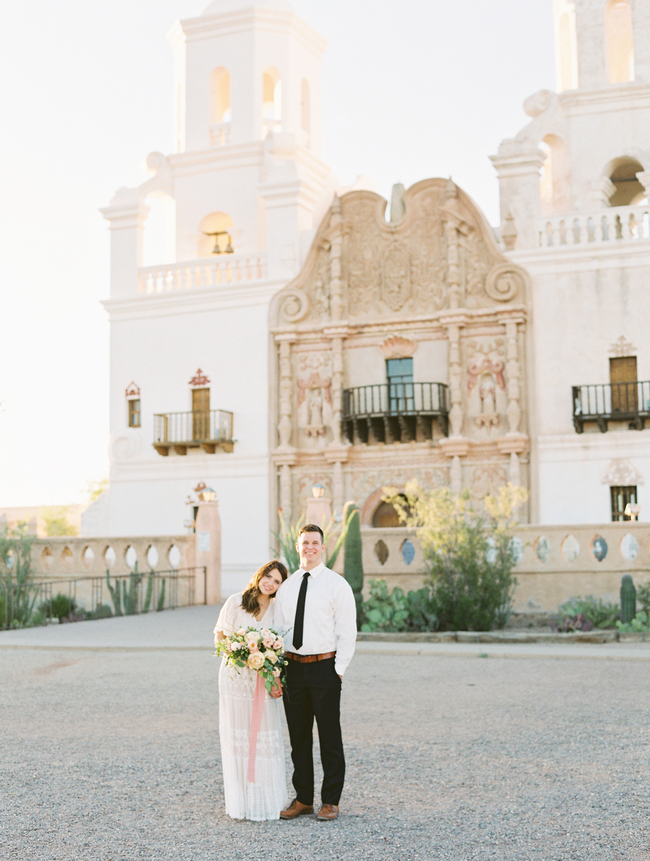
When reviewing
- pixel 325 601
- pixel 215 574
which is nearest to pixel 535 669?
pixel 325 601

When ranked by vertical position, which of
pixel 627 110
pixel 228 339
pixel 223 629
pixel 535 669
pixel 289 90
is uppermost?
pixel 289 90

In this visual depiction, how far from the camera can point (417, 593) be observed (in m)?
17.5

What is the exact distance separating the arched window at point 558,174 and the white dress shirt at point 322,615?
25.9 m

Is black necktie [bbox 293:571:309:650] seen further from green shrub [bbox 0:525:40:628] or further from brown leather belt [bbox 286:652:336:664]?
green shrub [bbox 0:525:40:628]

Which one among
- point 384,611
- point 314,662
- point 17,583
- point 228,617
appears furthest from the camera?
point 17,583

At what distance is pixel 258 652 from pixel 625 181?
29.7 metres

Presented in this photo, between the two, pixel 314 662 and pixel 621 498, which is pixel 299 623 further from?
pixel 621 498

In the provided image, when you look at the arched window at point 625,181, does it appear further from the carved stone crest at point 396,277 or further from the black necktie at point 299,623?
the black necktie at point 299,623

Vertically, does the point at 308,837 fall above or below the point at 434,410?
below

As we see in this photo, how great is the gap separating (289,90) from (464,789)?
30.7 m

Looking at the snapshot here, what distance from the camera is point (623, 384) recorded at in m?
27.5

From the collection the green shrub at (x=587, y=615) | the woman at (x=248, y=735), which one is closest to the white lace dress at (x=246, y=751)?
the woman at (x=248, y=735)

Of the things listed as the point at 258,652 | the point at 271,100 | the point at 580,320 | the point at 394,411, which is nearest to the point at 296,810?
the point at 258,652

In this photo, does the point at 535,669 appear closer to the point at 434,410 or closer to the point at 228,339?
the point at 434,410
